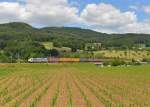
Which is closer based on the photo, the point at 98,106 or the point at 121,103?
the point at 98,106

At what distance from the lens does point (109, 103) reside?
23281 mm

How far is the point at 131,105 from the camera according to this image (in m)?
22.4

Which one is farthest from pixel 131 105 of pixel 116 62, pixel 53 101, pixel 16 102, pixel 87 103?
pixel 116 62

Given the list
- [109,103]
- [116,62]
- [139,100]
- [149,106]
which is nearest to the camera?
[149,106]

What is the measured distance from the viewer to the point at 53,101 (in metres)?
24.4

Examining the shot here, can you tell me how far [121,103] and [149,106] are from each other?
6.43 ft

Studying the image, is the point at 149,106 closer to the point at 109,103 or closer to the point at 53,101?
the point at 109,103

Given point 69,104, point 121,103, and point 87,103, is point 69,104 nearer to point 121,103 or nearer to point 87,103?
point 87,103

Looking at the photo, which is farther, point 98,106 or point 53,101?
point 53,101

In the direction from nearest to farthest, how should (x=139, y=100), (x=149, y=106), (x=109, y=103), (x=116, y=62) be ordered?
(x=149, y=106) < (x=109, y=103) < (x=139, y=100) < (x=116, y=62)

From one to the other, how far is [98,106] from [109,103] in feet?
4.95

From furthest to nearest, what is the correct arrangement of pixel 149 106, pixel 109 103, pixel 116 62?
pixel 116 62, pixel 109 103, pixel 149 106

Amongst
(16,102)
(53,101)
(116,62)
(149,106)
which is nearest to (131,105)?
(149,106)

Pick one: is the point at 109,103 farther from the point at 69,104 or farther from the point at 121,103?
the point at 69,104
